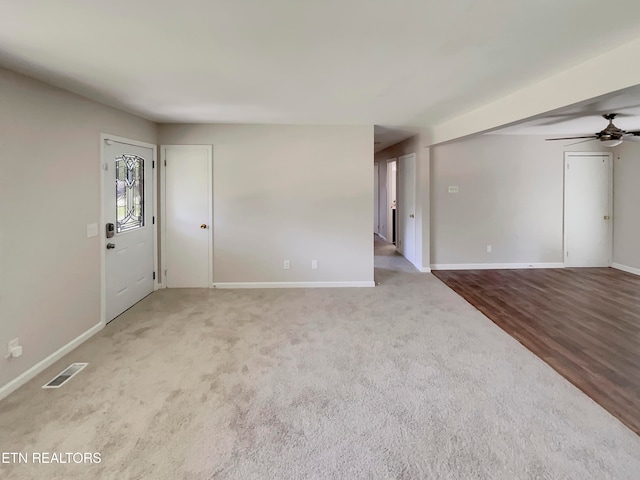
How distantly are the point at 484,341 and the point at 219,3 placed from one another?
325 cm

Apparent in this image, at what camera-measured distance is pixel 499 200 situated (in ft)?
19.8

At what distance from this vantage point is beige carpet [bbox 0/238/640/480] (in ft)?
5.75

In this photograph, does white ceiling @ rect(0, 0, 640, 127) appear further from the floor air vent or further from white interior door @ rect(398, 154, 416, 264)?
white interior door @ rect(398, 154, 416, 264)

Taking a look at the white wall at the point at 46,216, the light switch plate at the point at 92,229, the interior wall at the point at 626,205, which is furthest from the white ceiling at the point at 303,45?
the interior wall at the point at 626,205

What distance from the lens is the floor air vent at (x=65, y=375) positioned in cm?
251

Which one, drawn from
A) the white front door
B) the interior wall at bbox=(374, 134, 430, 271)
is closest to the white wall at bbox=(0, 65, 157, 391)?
the white front door

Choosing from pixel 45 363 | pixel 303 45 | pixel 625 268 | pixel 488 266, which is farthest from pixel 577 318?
pixel 45 363

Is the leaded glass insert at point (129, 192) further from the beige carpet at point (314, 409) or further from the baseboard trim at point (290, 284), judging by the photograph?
the baseboard trim at point (290, 284)

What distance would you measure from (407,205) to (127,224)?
4.77 metres

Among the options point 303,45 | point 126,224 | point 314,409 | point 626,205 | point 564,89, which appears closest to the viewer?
point 303,45

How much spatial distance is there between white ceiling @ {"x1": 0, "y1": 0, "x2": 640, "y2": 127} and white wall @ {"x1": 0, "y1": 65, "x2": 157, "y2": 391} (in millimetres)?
238

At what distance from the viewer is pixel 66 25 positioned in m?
1.84

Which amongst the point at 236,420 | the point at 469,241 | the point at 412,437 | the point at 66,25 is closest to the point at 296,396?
the point at 236,420

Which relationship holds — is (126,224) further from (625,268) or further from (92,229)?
(625,268)
